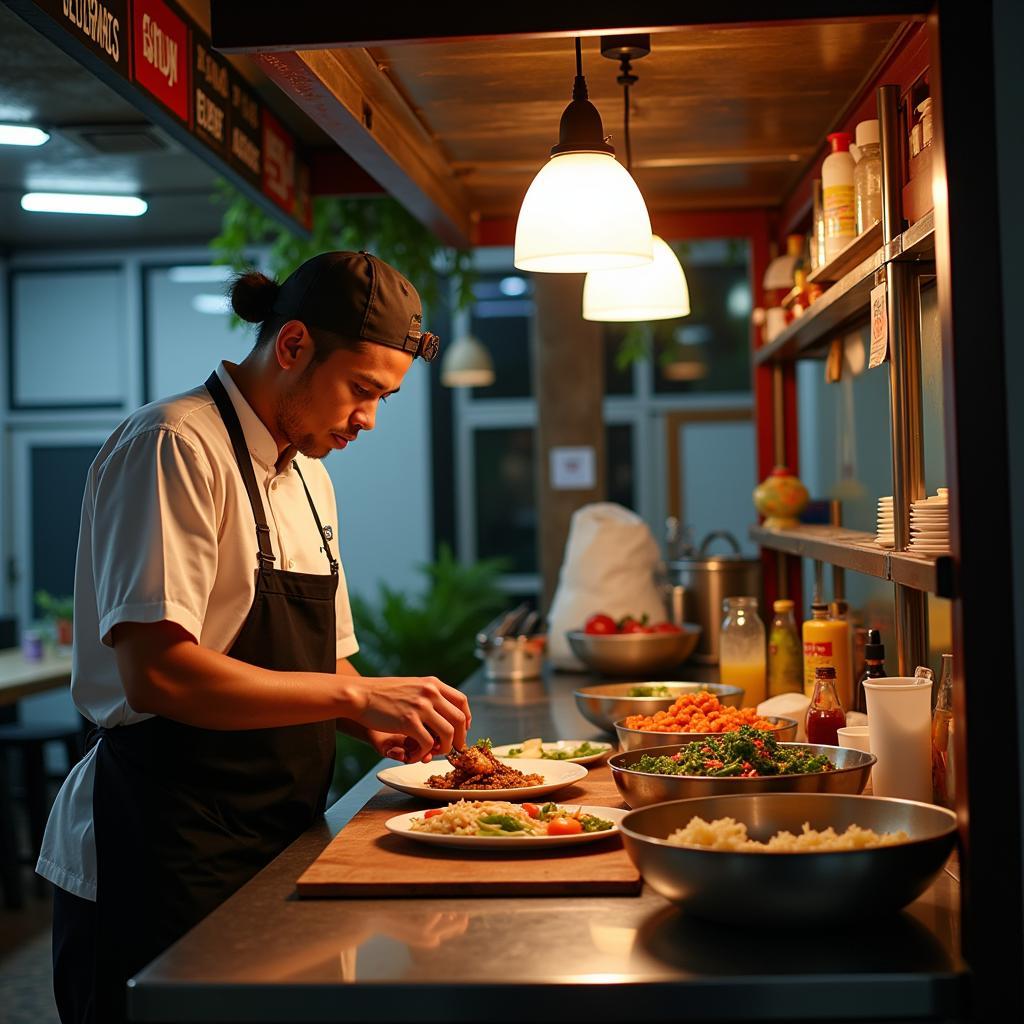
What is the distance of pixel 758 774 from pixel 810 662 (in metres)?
0.90

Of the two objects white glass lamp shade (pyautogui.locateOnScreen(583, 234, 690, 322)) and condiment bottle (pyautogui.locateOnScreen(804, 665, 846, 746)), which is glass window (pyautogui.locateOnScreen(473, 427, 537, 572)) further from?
condiment bottle (pyautogui.locateOnScreen(804, 665, 846, 746))

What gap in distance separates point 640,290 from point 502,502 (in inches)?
244

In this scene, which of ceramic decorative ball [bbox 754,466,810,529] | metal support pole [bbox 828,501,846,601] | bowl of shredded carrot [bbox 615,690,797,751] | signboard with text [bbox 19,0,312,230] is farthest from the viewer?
ceramic decorative ball [bbox 754,466,810,529]

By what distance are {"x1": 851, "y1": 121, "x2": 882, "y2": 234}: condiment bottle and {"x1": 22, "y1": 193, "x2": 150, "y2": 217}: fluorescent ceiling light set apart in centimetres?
496

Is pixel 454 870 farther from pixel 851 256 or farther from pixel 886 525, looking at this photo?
pixel 851 256

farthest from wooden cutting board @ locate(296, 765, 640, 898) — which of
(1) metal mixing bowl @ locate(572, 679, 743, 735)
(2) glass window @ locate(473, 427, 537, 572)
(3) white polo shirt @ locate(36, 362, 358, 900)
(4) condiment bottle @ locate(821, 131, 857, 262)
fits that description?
(2) glass window @ locate(473, 427, 537, 572)

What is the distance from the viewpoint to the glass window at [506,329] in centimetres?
903

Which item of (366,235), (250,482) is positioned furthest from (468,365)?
(250,482)

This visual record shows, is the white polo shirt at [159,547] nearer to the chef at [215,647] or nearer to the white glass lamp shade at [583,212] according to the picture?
the chef at [215,647]

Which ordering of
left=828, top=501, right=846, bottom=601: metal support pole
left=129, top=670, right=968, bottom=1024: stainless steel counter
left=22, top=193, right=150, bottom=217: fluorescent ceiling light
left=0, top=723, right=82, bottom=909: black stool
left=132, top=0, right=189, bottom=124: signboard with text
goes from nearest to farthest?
left=129, top=670, right=968, bottom=1024: stainless steel counter, left=132, top=0, right=189, bottom=124: signboard with text, left=828, top=501, right=846, bottom=601: metal support pole, left=0, top=723, right=82, bottom=909: black stool, left=22, top=193, right=150, bottom=217: fluorescent ceiling light

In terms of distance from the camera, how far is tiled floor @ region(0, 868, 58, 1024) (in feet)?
14.1

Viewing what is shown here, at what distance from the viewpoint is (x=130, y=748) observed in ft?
6.47

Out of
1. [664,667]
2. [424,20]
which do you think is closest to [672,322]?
[664,667]

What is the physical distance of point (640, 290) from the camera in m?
2.88
